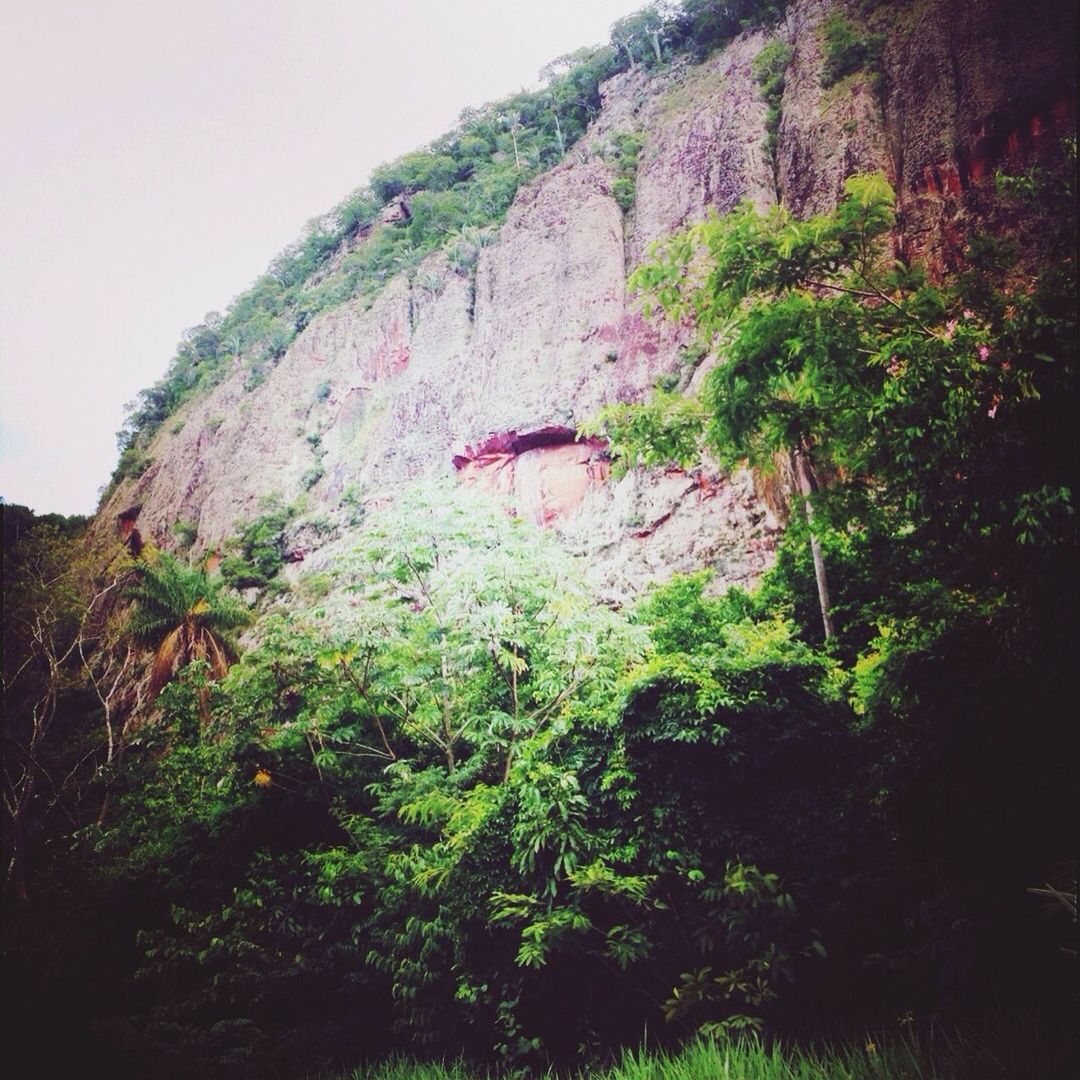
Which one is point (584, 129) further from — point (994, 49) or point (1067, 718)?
point (1067, 718)

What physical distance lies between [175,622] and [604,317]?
48.6ft

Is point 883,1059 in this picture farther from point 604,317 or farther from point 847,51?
point 847,51

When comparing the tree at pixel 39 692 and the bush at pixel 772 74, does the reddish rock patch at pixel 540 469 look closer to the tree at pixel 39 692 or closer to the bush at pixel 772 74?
A: the tree at pixel 39 692

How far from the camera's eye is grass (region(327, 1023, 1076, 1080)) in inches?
118

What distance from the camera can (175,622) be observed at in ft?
51.2

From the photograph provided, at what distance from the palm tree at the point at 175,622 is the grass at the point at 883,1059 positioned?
13903 mm

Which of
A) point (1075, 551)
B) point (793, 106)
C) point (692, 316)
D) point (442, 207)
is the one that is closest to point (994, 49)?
point (793, 106)

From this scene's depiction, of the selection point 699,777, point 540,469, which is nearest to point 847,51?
point 540,469

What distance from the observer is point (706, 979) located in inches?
187

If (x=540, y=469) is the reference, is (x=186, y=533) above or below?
above

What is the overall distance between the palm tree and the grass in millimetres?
13903

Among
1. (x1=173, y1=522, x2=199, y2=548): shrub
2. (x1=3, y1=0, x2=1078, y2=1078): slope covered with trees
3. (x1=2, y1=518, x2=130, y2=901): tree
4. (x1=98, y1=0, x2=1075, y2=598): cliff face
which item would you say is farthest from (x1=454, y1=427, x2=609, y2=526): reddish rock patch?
(x1=173, y1=522, x2=199, y2=548): shrub

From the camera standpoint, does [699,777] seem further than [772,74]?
No

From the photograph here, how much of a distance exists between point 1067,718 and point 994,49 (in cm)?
1612
